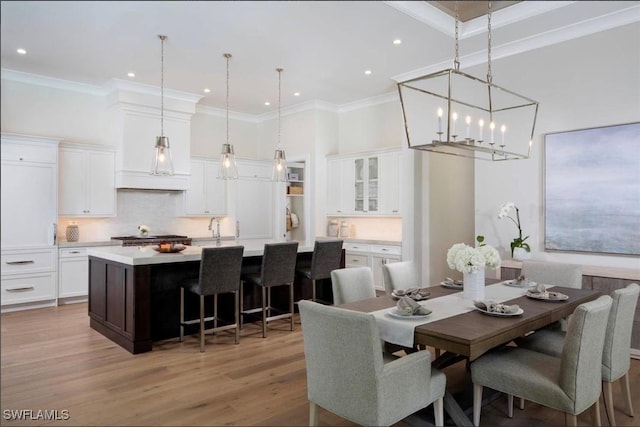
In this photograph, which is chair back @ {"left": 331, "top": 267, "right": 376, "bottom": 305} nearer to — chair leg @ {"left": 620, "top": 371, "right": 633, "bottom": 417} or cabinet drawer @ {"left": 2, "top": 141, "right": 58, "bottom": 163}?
chair leg @ {"left": 620, "top": 371, "right": 633, "bottom": 417}

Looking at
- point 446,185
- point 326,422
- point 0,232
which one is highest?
point 446,185

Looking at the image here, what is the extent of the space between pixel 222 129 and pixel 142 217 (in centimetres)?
214

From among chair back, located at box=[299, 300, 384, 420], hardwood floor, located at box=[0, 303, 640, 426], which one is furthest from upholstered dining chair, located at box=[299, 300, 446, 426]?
hardwood floor, located at box=[0, 303, 640, 426]

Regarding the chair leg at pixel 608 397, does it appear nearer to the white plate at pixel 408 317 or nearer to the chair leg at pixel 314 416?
the white plate at pixel 408 317

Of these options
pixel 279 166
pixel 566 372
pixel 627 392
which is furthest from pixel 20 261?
pixel 627 392

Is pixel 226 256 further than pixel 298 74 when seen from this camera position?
No

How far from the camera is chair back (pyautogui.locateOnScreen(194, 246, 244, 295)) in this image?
391cm

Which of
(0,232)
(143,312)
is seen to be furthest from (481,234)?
(0,232)

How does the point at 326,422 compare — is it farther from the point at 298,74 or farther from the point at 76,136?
the point at 76,136

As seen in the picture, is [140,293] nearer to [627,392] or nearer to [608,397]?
[608,397]

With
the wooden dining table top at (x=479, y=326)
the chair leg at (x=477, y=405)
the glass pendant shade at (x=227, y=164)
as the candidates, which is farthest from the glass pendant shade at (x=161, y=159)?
the chair leg at (x=477, y=405)

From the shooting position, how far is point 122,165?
6156mm

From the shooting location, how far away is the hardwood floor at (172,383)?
2.67 m

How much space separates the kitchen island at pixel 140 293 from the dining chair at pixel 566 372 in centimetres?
270
